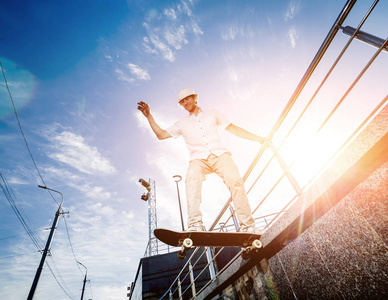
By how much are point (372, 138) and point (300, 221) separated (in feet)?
2.96

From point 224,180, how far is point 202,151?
0.56 m

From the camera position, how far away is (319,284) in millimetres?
1549

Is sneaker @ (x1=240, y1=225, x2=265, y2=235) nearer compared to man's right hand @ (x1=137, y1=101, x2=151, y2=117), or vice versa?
sneaker @ (x1=240, y1=225, x2=265, y2=235)

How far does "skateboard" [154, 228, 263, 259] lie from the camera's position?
197 centimetres

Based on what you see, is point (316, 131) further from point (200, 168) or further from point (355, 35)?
point (200, 168)

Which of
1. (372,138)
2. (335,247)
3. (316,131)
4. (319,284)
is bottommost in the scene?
(319,284)

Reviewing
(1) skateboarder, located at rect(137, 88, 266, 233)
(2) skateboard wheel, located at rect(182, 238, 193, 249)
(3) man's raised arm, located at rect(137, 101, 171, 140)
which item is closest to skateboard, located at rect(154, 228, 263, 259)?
(2) skateboard wheel, located at rect(182, 238, 193, 249)

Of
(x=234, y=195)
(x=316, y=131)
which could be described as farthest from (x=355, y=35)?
(x=234, y=195)

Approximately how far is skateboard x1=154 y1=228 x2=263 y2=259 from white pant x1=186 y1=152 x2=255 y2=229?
22cm

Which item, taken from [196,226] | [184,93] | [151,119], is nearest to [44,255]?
[151,119]

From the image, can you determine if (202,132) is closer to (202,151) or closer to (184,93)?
(202,151)

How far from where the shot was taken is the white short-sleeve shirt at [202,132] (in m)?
3.00

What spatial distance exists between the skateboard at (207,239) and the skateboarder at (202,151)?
0.18 metres

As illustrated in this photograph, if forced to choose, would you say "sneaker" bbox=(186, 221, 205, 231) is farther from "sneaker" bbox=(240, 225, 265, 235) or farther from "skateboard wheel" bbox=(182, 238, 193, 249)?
"sneaker" bbox=(240, 225, 265, 235)
